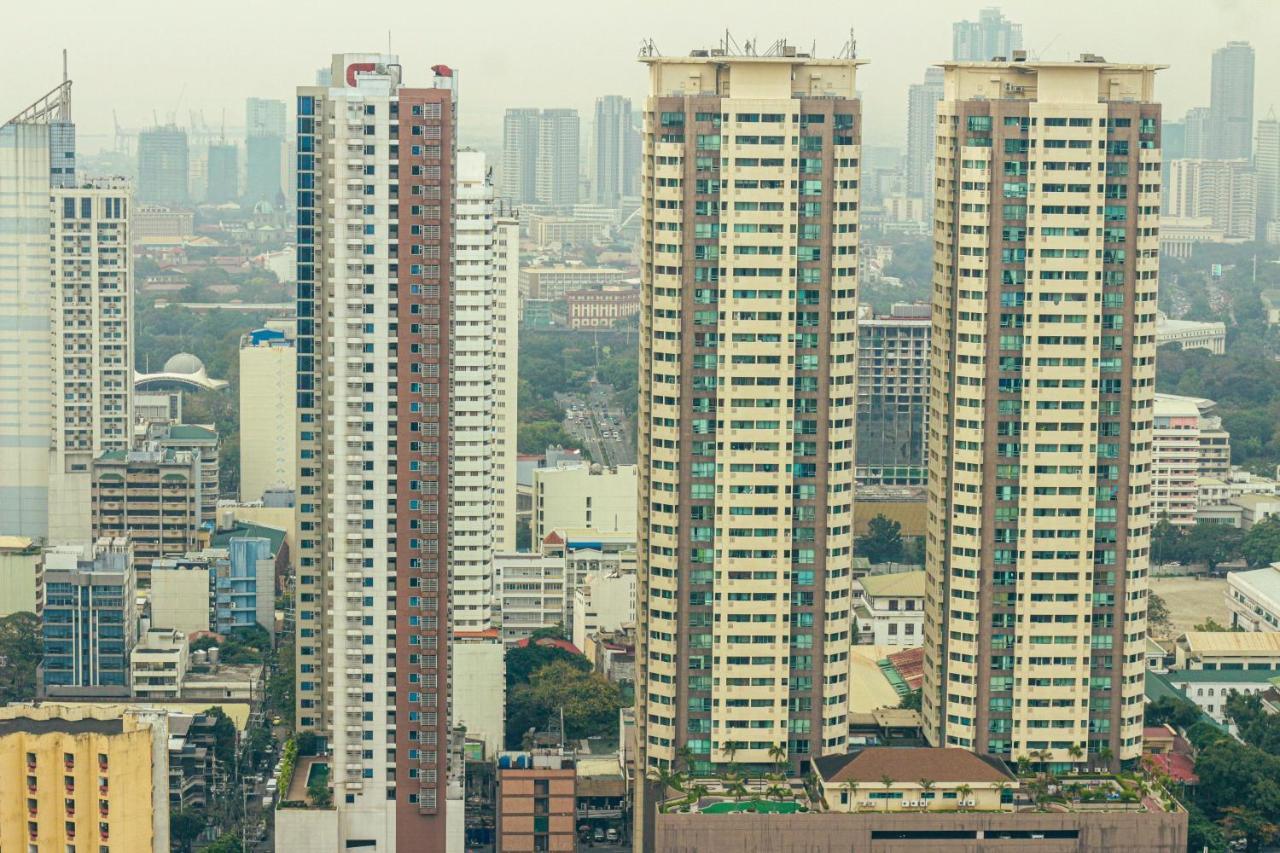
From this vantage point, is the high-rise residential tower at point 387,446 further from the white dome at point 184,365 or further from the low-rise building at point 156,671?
the white dome at point 184,365

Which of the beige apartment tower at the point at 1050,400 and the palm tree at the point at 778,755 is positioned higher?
the beige apartment tower at the point at 1050,400

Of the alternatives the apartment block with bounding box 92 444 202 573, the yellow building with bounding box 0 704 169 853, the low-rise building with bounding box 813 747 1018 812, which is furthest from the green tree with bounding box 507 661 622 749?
the apartment block with bounding box 92 444 202 573

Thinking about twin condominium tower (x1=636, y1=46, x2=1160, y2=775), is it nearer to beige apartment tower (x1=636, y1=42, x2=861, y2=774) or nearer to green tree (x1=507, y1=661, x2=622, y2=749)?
beige apartment tower (x1=636, y1=42, x2=861, y2=774)

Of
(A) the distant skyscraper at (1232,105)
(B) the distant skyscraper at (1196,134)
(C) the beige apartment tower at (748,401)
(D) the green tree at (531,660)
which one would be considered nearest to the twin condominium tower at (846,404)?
(C) the beige apartment tower at (748,401)

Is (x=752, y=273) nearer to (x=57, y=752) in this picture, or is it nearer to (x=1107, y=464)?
(x=1107, y=464)

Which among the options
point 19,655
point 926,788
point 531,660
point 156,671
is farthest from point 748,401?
point 19,655

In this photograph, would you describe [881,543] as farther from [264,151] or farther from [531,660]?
[264,151]

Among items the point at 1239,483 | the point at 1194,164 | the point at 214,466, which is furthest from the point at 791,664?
the point at 1194,164
